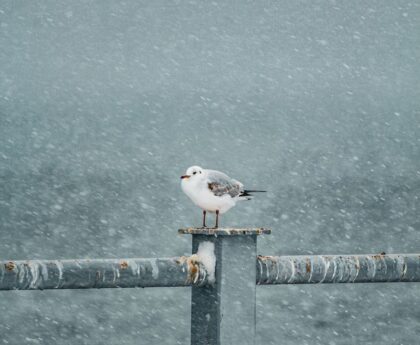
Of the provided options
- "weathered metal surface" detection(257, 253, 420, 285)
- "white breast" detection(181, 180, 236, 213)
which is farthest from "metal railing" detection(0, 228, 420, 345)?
"white breast" detection(181, 180, 236, 213)

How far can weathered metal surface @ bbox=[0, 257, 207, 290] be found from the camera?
344 centimetres

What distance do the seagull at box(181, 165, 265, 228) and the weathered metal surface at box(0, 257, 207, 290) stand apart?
84 cm

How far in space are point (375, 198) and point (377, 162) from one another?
3.11 metres

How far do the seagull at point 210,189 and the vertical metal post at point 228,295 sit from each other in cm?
73

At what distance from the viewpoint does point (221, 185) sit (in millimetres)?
4676

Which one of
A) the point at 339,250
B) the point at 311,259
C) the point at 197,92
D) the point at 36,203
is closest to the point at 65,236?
the point at 36,203

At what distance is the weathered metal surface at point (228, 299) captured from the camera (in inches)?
150

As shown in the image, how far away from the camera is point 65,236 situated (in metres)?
42.3

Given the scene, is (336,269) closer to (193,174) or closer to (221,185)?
(221,185)

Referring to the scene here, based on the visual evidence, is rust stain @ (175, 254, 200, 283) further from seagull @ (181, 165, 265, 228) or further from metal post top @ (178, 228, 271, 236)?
seagull @ (181, 165, 265, 228)

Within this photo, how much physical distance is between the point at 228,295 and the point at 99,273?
559 mm

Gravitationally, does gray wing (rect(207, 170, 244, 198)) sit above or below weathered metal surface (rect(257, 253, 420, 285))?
above

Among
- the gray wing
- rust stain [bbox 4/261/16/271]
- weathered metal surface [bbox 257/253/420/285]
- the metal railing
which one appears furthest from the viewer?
the gray wing

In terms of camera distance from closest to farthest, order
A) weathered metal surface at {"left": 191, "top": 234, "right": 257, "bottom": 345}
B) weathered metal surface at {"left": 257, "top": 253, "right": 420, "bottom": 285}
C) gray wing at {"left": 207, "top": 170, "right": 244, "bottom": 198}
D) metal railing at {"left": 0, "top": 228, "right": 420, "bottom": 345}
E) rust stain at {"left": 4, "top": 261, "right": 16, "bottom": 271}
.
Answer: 1. rust stain at {"left": 4, "top": 261, "right": 16, "bottom": 271}
2. metal railing at {"left": 0, "top": 228, "right": 420, "bottom": 345}
3. weathered metal surface at {"left": 191, "top": 234, "right": 257, "bottom": 345}
4. weathered metal surface at {"left": 257, "top": 253, "right": 420, "bottom": 285}
5. gray wing at {"left": 207, "top": 170, "right": 244, "bottom": 198}
